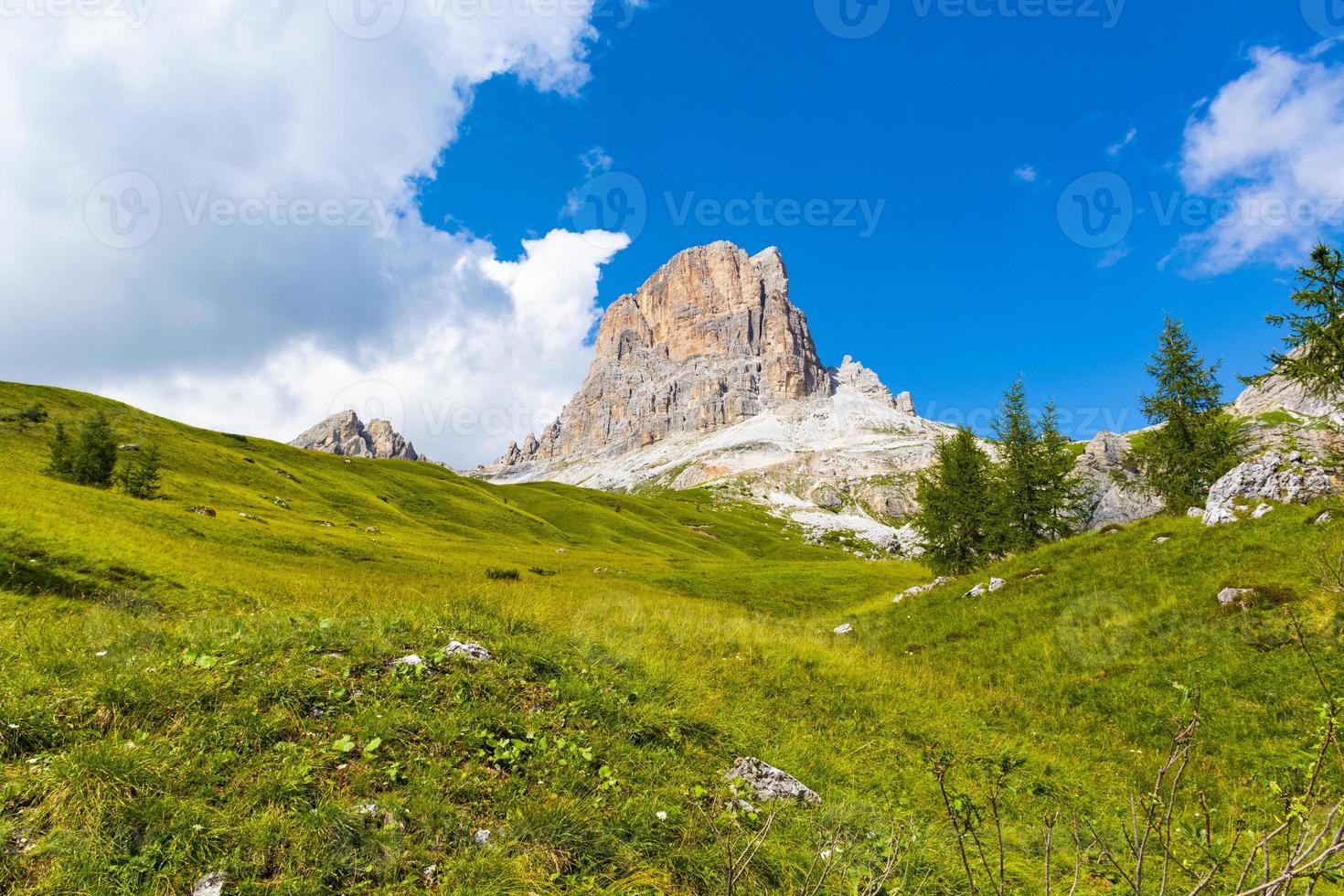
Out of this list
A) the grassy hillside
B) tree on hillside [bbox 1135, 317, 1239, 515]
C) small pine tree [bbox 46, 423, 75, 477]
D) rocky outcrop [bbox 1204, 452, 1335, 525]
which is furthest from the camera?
small pine tree [bbox 46, 423, 75, 477]

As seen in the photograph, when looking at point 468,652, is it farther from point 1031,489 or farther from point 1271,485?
point 1031,489

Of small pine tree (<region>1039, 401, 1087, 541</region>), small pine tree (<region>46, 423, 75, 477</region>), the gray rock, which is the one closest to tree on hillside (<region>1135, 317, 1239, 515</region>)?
small pine tree (<region>1039, 401, 1087, 541</region>)

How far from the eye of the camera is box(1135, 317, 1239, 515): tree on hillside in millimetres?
35125

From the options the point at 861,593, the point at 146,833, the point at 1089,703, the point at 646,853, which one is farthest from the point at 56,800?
the point at 861,593

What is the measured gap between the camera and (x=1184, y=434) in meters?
36.4

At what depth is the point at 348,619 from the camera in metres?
10.3

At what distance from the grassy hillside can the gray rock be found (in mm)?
399

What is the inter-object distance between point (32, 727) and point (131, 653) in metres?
1.80

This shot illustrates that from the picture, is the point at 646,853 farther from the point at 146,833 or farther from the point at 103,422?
the point at 103,422

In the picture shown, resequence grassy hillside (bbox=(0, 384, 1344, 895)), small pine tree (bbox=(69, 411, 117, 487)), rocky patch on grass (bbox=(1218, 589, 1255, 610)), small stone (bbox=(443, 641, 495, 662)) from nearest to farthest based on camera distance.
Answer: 1. grassy hillside (bbox=(0, 384, 1344, 895))
2. small stone (bbox=(443, 641, 495, 662))
3. rocky patch on grass (bbox=(1218, 589, 1255, 610))
4. small pine tree (bbox=(69, 411, 117, 487))

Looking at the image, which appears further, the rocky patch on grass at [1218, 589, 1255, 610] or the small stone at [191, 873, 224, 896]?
the rocky patch on grass at [1218, 589, 1255, 610]

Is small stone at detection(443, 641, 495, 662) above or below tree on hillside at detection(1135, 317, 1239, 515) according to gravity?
below

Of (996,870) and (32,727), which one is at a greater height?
(32,727)

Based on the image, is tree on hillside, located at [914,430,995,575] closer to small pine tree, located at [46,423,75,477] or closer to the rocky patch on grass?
the rocky patch on grass
